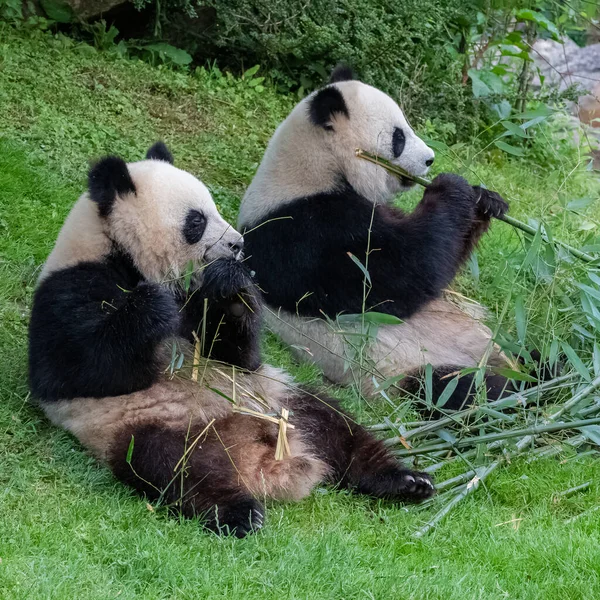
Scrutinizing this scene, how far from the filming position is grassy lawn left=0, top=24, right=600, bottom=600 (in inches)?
148

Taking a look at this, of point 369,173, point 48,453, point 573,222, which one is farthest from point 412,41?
point 48,453

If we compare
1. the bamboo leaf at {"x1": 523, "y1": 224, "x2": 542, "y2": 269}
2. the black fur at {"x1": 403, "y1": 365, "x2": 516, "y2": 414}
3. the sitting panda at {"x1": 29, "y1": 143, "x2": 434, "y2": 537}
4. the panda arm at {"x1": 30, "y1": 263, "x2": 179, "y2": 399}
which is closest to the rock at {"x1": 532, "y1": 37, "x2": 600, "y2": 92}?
the black fur at {"x1": 403, "y1": 365, "x2": 516, "y2": 414}

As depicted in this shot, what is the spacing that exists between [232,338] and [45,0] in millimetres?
5182

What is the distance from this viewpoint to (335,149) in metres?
6.32

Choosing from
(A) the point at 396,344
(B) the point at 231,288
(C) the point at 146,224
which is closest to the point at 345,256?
(A) the point at 396,344

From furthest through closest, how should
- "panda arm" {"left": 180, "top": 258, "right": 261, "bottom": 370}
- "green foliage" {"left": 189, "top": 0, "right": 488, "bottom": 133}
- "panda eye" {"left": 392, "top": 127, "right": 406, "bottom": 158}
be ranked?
1. "green foliage" {"left": 189, "top": 0, "right": 488, "bottom": 133}
2. "panda eye" {"left": 392, "top": 127, "right": 406, "bottom": 158}
3. "panda arm" {"left": 180, "top": 258, "right": 261, "bottom": 370}

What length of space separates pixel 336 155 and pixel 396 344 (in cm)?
133

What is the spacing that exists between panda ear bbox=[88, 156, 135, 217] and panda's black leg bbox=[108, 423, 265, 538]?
46.2 inches

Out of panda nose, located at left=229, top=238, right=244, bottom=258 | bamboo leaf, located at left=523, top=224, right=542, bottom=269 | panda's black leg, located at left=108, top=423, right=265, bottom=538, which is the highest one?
bamboo leaf, located at left=523, top=224, right=542, bottom=269

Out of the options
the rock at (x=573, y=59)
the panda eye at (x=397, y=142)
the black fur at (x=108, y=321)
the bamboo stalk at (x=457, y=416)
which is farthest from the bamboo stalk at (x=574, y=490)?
the rock at (x=573, y=59)

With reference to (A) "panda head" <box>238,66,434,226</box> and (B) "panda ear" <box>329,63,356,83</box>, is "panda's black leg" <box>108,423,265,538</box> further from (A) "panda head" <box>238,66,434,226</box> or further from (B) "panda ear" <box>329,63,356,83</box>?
(B) "panda ear" <box>329,63,356,83</box>

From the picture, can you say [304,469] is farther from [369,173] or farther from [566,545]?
[369,173]

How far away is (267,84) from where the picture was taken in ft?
30.2

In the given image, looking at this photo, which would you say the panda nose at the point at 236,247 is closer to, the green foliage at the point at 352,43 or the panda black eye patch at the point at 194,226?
the panda black eye patch at the point at 194,226
